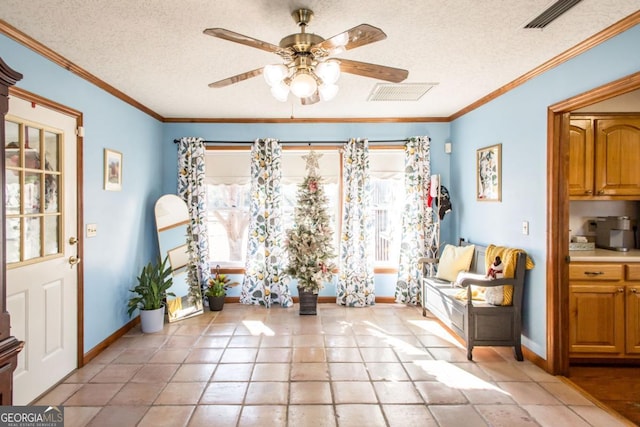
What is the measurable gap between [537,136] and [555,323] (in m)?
1.62

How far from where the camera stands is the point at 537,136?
3391 millimetres

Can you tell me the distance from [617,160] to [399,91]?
2.19 metres

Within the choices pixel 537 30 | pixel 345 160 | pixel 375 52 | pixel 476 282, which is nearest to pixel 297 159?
pixel 345 160

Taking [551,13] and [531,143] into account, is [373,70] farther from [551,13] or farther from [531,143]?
[531,143]

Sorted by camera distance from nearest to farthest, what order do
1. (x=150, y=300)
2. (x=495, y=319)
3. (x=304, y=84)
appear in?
(x=304, y=84) < (x=495, y=319) < (x=150, y=300)

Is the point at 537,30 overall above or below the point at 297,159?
above

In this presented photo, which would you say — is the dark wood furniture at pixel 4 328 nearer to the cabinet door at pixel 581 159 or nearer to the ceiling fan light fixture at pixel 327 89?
the ceiling fan light fixture at pixel 327 89

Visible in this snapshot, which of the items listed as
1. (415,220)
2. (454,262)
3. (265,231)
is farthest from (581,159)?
(265,231)

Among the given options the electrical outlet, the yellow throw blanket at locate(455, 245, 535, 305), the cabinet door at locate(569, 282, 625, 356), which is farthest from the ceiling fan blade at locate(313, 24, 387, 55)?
the cabinet door at locate(569, 282, 625, 356)

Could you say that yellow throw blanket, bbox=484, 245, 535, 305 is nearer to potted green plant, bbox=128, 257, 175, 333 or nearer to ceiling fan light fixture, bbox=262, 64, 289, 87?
ceiling fan light fixture, bbox=262, 64, 289, 87

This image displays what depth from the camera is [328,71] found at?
224 cm

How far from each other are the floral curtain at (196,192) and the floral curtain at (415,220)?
2742mm

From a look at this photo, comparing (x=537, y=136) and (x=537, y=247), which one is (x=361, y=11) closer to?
(x=537, y=136)

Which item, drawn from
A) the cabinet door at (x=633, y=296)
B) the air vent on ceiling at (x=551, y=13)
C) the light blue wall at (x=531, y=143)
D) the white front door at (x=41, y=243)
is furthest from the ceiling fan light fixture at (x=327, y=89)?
the cabinet door at (x=633, y=296)
